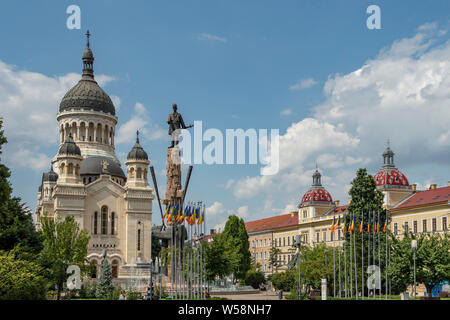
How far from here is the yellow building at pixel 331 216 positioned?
240 ft

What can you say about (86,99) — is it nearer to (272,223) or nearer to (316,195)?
(316,195)

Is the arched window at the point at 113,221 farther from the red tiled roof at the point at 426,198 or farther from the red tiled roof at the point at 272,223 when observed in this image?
the red tiled roof at the point at 426,198

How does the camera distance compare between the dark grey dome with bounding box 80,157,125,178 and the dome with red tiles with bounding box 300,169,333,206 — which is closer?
the dark grey dome with bounding box 80,157,125,178

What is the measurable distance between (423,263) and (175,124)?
2032 cm

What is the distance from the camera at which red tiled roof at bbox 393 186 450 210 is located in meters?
72.3

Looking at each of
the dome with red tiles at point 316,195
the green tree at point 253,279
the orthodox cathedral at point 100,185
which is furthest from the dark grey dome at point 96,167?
the dome with red tiles at point 316,195

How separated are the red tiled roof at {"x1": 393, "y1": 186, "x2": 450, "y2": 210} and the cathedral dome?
4870cm

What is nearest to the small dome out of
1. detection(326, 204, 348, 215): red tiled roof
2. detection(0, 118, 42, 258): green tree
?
detection(326, 204, 348, 215): red tiled roof

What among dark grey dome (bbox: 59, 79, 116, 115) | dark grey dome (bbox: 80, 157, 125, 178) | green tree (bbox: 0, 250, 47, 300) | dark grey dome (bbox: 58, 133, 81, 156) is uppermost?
dark grey dome (bbox: 59, 79, 116, 115)

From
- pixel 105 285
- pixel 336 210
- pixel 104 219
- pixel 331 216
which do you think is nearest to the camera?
pixel 105 285

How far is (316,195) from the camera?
337 ft

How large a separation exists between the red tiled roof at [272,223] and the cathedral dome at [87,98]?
37923mm

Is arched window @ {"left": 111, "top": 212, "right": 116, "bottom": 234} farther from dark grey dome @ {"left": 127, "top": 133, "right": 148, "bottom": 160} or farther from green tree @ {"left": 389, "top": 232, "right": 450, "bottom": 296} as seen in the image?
green tree @ {"left": 389, "top": 232, "right": 450, "bottom": 296}

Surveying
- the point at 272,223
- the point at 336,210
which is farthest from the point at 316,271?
the point at 272,223
